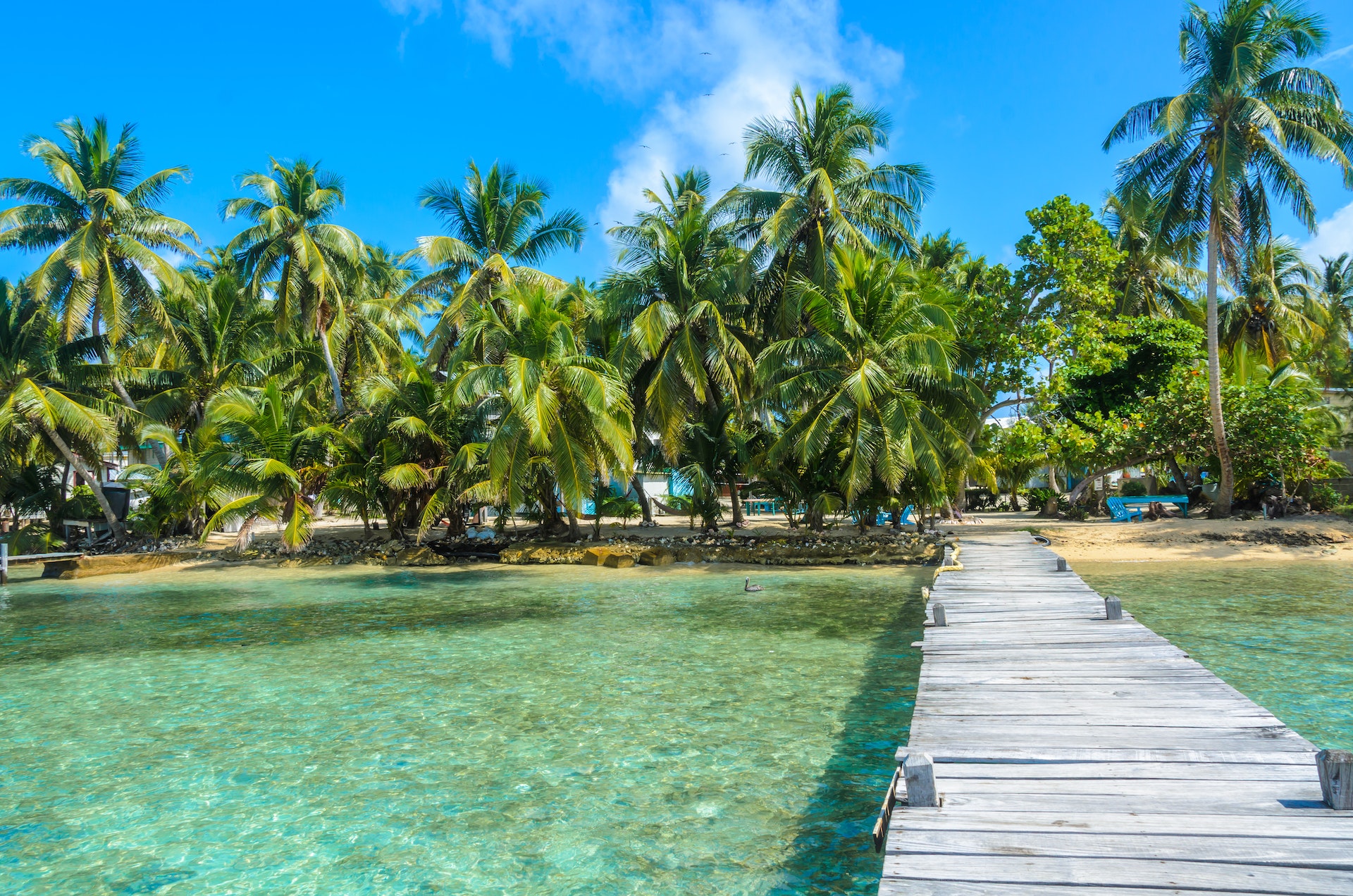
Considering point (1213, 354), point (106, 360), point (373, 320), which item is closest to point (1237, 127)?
point (1213, 354)

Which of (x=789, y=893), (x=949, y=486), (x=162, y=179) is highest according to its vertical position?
(x=162, y=179)

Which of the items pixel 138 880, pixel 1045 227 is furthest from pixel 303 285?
pixel 138 880

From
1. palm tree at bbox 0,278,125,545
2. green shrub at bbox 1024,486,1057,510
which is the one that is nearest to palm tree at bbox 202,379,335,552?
palm tree at bbox 0,278,125,545

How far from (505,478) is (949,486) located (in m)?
10.2

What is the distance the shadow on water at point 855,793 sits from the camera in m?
4.20

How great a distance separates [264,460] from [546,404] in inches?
319

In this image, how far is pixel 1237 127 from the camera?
1748 centimetres

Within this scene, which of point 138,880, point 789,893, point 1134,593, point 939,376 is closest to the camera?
point 789,893

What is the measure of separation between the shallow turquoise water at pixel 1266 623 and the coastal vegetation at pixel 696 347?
4481mm

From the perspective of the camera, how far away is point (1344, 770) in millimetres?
3080

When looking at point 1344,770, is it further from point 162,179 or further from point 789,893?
point 162,179

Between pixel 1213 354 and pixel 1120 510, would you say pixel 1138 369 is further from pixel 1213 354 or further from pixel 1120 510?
pixel 1213 354

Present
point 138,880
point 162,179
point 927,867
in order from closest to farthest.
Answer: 1. point 927,867
2. point 138,880
3. point 162,179

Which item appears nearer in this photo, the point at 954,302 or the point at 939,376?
the point at 939,376
